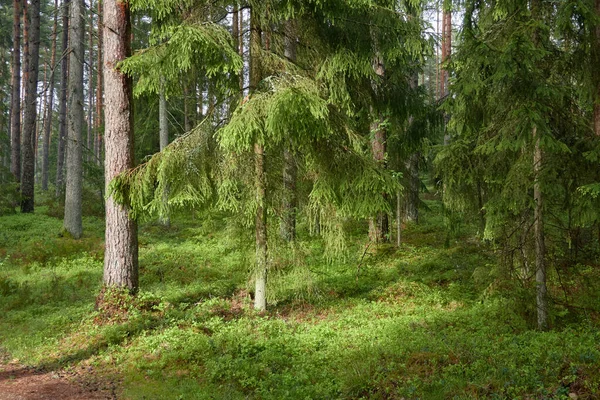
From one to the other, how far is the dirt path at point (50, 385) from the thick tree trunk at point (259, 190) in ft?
10.4

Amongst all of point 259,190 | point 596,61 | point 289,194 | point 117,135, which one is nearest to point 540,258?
point 596,61

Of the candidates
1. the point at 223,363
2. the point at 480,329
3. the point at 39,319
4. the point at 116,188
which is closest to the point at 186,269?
the point at 39,319

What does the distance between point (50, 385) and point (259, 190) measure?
4.30 metres

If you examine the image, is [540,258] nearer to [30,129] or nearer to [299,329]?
[299,329]

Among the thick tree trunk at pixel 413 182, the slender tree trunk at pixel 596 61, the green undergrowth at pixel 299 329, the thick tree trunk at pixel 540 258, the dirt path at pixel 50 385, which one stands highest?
the slender tree trunk at pixel 596 61

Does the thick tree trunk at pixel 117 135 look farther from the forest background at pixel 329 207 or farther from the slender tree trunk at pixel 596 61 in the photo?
the slender tree trunk at pixel 596 61

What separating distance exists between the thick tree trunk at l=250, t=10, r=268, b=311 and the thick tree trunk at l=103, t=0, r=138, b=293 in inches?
96.4

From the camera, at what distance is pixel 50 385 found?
20.3ft

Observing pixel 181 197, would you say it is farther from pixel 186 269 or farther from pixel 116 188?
pixel 186 269

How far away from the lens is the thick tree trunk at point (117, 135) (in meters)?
8.39

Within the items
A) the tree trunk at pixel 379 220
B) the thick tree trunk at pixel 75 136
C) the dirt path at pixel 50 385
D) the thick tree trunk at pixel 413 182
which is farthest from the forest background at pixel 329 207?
the thick tree trunk at pixel 413 182

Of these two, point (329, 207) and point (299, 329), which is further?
point (329, 207)

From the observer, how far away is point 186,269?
11.6m

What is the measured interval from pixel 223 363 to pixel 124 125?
4.86 m
